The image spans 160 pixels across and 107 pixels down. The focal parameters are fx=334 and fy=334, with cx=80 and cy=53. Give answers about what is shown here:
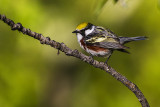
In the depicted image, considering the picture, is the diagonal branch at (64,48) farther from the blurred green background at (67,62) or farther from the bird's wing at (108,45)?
the blurred green background at (67,62)

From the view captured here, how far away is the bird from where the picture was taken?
519 cm

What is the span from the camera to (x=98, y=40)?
550 cm

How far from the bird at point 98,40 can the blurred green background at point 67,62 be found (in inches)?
101

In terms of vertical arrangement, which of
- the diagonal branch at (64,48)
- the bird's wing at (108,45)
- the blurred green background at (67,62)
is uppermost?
the blurred green background at (67,62)

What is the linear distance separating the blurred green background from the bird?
2.56 metres

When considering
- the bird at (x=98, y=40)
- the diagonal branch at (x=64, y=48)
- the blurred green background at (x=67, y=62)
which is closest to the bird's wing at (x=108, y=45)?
the bird at (x=98, y=40)

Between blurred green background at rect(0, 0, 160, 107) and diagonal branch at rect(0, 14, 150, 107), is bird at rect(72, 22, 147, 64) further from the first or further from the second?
blurred green background at rect(0, 0, 160, 107)

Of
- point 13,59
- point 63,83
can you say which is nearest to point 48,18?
point 63,83

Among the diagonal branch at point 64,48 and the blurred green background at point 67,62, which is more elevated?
the blurred green background at point 67,62

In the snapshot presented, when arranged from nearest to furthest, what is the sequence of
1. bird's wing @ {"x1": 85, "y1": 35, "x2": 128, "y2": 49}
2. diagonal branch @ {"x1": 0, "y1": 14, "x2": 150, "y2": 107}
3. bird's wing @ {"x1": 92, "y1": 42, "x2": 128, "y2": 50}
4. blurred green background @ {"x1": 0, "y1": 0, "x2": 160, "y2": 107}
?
diagonal branch @ {"x1": 0, "y1": 14, "x2": 150, "y2": 107} < bird's wing @ {"x1": 92, "y1": 42, "x2": 128, "y2": 50} < bird's wing @ {"x1": 85, "y1": 35, "x2": 128, "y2": 49} < blurred green background @ {"x1": 0, "y1": 0, "x2": 160, "y2": 107}

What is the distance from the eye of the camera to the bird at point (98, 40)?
17.0ft

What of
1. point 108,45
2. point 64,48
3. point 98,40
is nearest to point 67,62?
point 98,40

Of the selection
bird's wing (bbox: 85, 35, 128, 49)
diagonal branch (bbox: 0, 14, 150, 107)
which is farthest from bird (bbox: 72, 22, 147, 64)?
diagonal branch (bbox: 0, 14, 150, 107)

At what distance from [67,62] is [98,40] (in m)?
2.93
